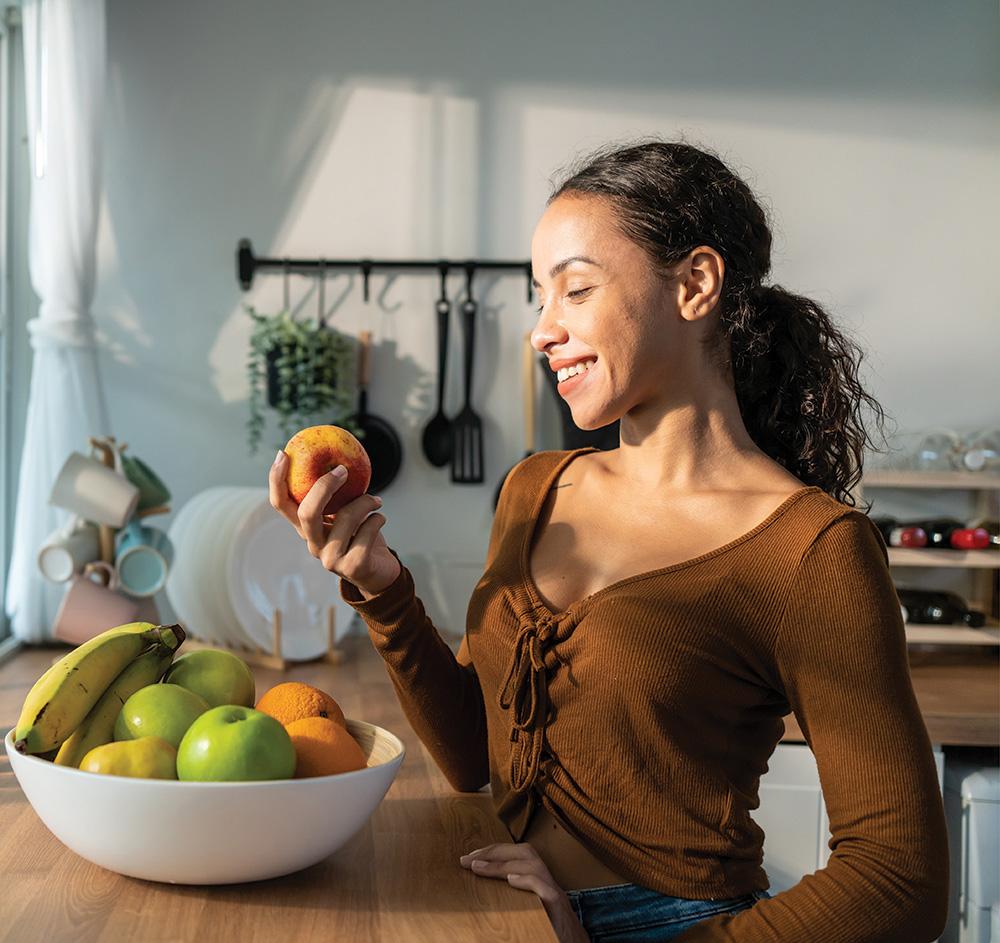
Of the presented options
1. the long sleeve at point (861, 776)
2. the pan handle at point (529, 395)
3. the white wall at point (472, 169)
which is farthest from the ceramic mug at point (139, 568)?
the long sleeve at point (861, 776)

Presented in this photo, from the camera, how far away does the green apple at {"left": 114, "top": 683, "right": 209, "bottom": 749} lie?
2.77ft

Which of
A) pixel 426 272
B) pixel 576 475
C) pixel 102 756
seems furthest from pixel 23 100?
pixel 102 756

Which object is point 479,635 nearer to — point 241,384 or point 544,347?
point 544,347

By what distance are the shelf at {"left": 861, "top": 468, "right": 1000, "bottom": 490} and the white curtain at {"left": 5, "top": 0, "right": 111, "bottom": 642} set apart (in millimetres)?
1556

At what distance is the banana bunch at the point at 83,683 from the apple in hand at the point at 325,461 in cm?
16

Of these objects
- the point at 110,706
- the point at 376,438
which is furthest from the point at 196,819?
the point at 376,438

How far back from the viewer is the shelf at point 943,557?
7.50 ft

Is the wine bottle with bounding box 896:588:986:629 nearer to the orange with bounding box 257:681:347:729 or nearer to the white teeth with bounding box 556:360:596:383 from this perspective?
the white teeth with bounding box 556:360:596:383

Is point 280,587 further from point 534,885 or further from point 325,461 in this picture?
point 534,885

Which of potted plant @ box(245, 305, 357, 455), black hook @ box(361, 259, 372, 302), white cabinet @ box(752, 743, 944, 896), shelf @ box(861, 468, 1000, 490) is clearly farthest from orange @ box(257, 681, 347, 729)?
shelf @ box(861, 468, 1000, 490)

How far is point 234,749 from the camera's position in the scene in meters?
0.79

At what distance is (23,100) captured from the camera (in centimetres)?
232

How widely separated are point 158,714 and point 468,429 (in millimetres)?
1652

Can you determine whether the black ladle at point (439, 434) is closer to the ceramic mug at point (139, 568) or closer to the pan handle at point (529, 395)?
the pan handle at point (529, 395)
